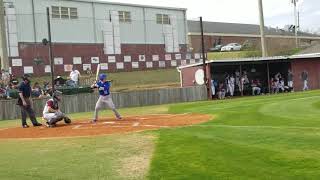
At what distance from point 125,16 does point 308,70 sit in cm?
1635

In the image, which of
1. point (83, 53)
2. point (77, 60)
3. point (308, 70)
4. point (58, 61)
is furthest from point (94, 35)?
point (308, 70)

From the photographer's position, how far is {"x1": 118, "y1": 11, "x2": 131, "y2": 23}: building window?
4711cm

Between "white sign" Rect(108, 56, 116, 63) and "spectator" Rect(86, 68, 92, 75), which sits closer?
"spectator" Rect(86, 68, 92, 75)

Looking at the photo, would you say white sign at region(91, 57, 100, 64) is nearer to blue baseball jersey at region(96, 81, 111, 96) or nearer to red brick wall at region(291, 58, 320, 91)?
red brick wall at region(291, 58, 320, 91)

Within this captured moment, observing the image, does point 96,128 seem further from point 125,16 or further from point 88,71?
point 125,16

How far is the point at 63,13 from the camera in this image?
143 feet

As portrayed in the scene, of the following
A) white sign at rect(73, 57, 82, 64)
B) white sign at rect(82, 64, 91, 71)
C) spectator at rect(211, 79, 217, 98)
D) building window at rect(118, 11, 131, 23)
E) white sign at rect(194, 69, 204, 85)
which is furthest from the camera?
building window at rect(118, 11, 131, 23)

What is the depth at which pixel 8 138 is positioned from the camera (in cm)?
1623

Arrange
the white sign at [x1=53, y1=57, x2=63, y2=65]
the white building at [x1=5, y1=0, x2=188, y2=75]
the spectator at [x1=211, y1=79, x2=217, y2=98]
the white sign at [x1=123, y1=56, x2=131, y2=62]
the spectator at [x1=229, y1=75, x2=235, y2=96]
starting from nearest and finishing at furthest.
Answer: the spectator at [x1=211, y1=79, x2=217, y2=98], the spectator at [x1=229, y1=75, x2=235, y2=96], the white building at [x1=5, y1=0, x2=188, y2=75], the white sign at [x1=53, y1=57, x2=63, y2=65], the white sign at [x1=123, y1=56, x2=131, y2=62]

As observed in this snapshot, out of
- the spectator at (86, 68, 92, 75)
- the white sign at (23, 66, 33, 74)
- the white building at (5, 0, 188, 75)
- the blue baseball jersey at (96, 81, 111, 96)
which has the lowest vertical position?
the blue baseball jersey at (96, 81, 111, 96)

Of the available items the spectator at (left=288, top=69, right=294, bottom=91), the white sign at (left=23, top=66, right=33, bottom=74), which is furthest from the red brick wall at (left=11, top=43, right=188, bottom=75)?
the spectator at (left=288, top=69, right=294, bottom=91)

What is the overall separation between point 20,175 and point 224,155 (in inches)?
139

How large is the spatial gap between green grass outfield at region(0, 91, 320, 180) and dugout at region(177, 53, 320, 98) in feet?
72.4

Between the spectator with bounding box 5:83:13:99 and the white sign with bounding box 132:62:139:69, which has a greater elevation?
the white sign with bounding box 132:62:139:69
